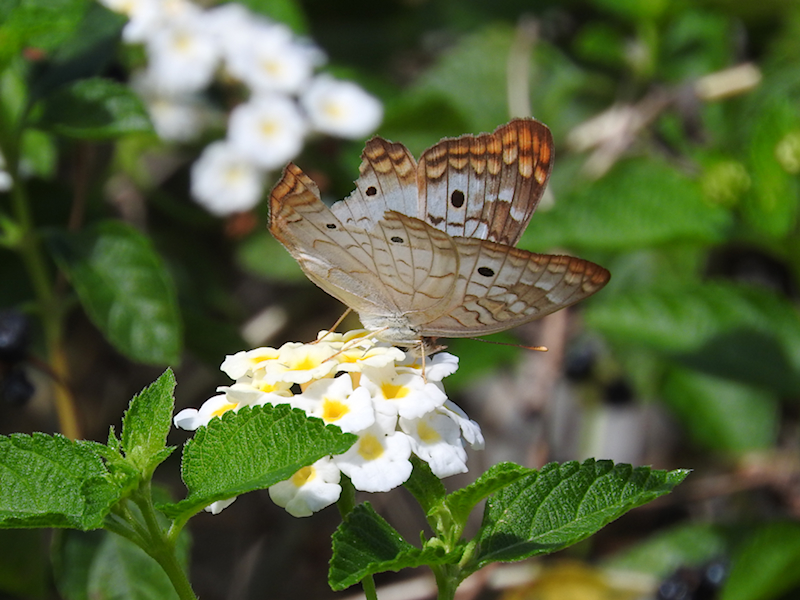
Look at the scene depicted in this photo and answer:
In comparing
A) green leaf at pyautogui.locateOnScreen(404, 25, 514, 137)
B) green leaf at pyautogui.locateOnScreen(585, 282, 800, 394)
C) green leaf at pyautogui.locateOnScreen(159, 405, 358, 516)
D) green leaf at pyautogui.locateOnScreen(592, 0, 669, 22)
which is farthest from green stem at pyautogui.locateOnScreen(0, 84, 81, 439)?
green leaf at pyautogui.locateOnScreen(592, 0, 669, 22)

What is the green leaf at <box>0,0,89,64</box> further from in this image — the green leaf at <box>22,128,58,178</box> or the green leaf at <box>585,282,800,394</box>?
the green leaf at <box>585,282,800,394</box>

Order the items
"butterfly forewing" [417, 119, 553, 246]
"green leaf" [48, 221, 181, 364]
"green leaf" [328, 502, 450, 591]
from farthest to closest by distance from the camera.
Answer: "green leaf" [48, 221, 181, 364], "butterfly forewing" [417, 119, 553, 246], "green leaf" [328, 502, 450, 591]

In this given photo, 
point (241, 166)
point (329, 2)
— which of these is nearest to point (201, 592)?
point (241, 166)

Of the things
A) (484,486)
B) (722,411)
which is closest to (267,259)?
(722,411)

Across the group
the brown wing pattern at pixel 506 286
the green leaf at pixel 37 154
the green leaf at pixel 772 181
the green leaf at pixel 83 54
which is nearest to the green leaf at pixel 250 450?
the brown wing pattern at pixel 506 286

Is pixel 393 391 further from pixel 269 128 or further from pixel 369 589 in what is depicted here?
pixel 269 128

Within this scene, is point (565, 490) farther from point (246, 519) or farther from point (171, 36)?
point (246, 519)
